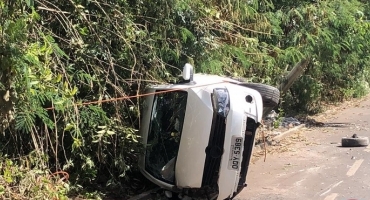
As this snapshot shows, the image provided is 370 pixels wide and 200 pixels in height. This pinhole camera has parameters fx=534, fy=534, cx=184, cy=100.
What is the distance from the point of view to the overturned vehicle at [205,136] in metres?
6.42

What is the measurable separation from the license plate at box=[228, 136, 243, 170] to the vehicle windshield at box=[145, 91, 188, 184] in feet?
2.70

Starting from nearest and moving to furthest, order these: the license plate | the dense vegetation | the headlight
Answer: the dense vegetation, the license plate, the headlight

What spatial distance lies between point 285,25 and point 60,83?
813 centimetres

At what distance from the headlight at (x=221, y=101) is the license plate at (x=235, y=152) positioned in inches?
13.8

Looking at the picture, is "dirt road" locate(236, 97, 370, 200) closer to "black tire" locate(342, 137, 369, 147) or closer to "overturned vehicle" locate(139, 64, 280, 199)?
"black tire" locate(342, 137, 369, 147)

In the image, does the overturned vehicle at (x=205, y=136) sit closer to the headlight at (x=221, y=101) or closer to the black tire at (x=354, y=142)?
the headlight at (x=221, y=101)

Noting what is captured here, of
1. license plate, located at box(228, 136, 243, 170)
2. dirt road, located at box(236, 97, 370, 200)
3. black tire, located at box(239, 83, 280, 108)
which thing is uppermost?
black tire, located at box(239, 83, 280, 108)

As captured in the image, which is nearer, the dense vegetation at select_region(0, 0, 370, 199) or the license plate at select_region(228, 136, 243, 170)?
the dense vegetation at select_region(0, 0, 370, 199)

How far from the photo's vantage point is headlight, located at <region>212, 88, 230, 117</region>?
654 centimetres

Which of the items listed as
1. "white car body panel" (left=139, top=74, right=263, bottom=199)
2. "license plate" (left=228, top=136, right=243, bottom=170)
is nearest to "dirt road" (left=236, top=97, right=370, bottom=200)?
"white car body panel" (left=139, top=74, right=263, bottom=199)

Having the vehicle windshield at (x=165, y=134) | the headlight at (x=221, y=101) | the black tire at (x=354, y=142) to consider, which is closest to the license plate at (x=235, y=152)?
the headlight at (x=221, y=101)

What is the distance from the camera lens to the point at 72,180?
722cm

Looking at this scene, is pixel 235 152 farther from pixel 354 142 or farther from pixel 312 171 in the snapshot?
pixel 354 142

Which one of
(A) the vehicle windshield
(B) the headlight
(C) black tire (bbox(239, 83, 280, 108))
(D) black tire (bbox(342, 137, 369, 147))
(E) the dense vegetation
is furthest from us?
(D) black tire (bbox(342, 137, 369, 147))
